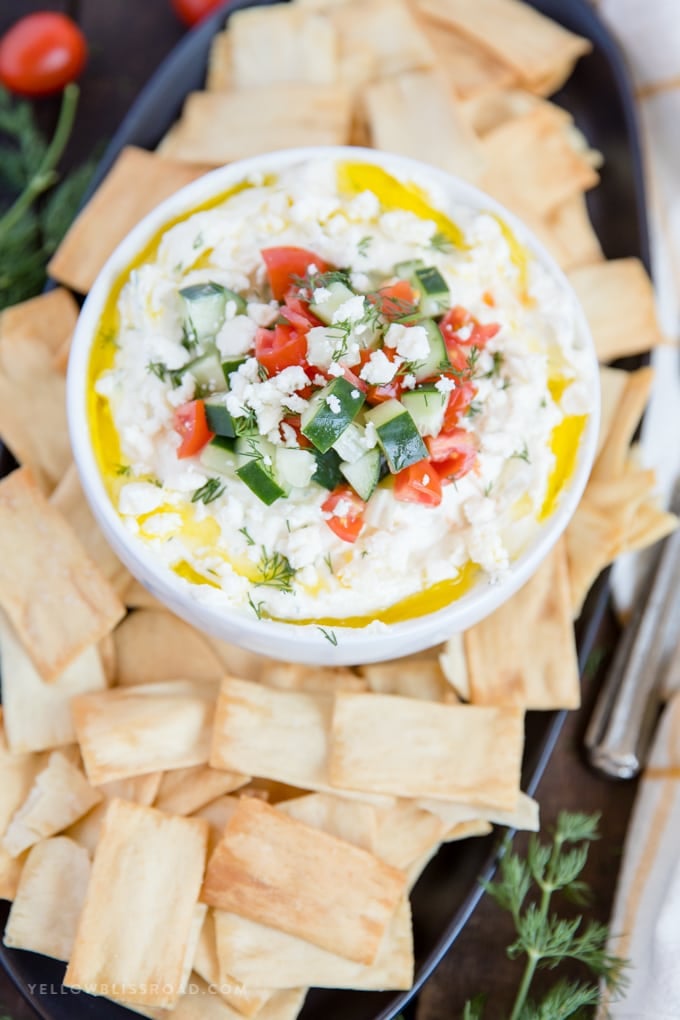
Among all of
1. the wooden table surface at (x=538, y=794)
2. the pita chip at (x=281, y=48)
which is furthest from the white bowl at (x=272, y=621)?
the wooden table surface at (x=538, y=794)

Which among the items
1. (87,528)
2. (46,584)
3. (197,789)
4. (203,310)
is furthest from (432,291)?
(197,789)

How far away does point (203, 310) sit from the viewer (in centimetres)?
239

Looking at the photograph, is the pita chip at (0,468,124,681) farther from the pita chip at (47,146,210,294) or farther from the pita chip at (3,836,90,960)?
the pita chip at (47,146,210,294)

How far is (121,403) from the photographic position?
242 cm

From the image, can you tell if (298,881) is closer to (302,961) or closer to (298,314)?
(302,961)

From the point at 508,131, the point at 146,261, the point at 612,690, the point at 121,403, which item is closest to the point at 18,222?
the point at 146,261

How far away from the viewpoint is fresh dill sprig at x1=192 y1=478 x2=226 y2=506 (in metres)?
2.30

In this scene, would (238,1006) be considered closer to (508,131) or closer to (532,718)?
(532,718)

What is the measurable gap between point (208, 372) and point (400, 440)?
48 centimetres

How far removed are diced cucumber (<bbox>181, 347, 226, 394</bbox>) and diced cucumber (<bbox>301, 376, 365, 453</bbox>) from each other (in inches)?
10.5

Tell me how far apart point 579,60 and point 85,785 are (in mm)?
2551

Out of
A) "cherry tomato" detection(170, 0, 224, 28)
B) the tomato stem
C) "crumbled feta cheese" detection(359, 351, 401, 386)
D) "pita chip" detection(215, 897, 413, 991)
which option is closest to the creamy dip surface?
"crumbled feta cheese" detection(359, 351, 401, 386)

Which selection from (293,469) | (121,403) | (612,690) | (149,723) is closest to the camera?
(293,469)

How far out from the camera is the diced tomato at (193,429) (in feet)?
7.58
